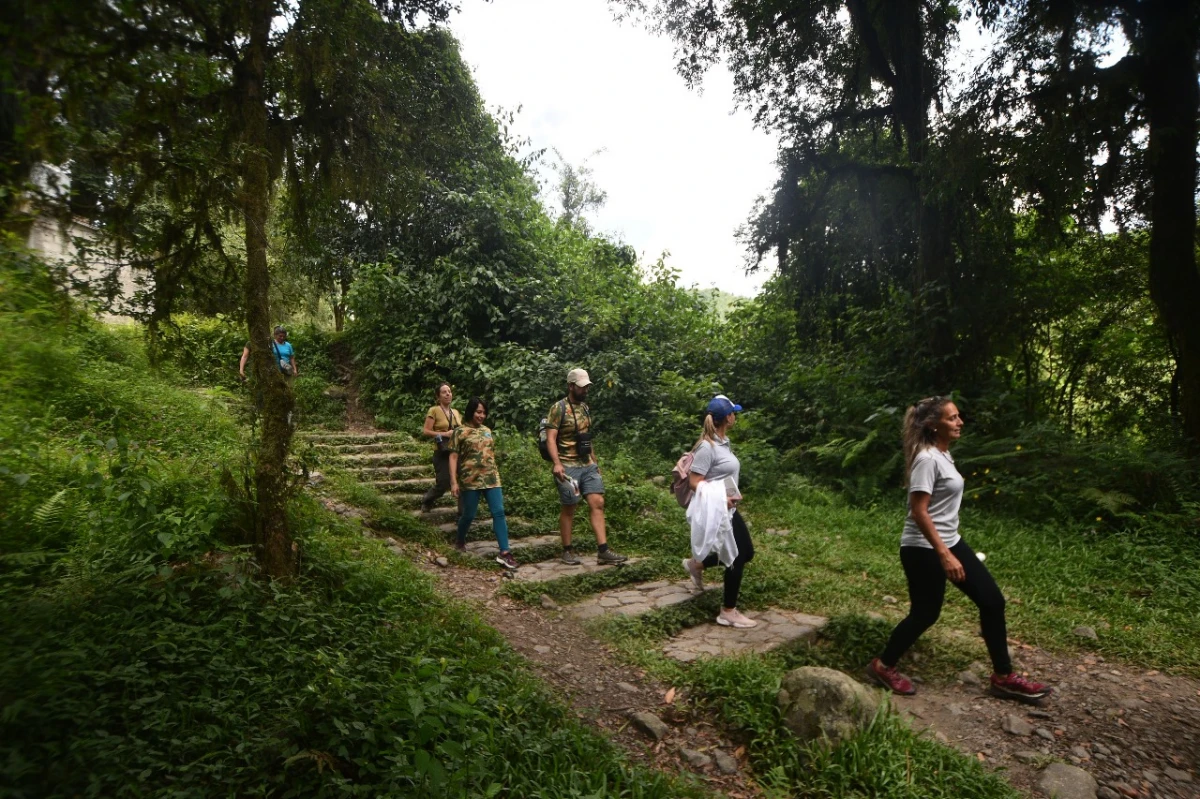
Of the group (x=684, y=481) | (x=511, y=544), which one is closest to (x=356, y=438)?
(x=511, y=544)

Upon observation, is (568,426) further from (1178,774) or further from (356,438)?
(356,438)

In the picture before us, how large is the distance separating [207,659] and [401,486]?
5.20m

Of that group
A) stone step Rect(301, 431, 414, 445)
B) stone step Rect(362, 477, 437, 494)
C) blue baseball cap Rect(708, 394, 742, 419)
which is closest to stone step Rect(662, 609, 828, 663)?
blue baseball cap Rect(708, 394, 742, 419)

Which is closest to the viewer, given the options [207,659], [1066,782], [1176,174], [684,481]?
[207,659]

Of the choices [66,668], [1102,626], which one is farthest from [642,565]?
[66,668]

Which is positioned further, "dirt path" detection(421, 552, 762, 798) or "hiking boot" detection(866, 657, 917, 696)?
"hiking boot" detection(866, 657, 917, 696)

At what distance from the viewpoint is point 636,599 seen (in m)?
5.92

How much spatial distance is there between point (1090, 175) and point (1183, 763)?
7505 millimetres

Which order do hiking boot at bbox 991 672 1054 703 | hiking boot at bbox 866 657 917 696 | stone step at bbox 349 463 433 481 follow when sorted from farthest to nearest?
stone step at bbox 349 463 433 481 → hiking boot at bbox 866 657 917 696 → hiking boot at bbox 991 672 1054 703

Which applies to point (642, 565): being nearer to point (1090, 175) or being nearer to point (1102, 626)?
point (1102, 626)

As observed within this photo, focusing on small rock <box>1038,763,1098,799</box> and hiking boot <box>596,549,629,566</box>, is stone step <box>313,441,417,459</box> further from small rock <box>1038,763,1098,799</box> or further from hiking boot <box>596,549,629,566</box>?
small rock <box>1038,763,1098,799</box>

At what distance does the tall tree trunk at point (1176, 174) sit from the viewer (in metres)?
7.80

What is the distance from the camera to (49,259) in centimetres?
335

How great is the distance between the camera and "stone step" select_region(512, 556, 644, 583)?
636 centimetres
